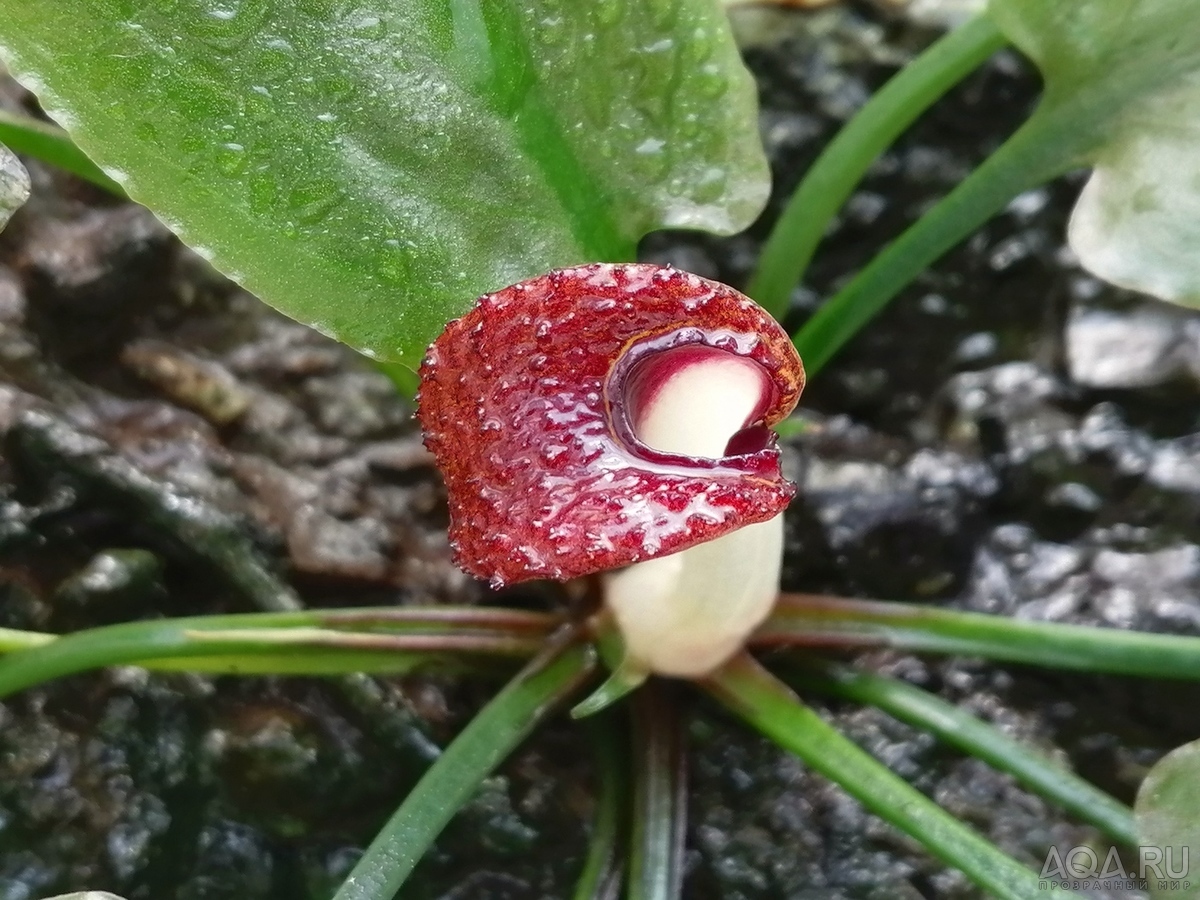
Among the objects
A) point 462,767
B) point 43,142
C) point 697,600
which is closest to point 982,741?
point 697,600

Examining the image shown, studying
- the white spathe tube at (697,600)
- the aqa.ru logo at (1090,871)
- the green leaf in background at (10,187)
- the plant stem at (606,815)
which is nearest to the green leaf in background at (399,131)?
the green leaf in background at (10,187)

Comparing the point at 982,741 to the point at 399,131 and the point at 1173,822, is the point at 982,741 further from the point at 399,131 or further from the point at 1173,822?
the point at 399,131

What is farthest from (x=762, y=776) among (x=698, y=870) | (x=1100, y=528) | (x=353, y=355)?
(x=353, y=355)

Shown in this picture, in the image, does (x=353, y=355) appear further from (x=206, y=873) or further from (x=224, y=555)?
(x=206, y=873)

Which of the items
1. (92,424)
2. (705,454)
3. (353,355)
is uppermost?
(353,355)

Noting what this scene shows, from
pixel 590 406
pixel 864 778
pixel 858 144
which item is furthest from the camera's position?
pixel 858 144

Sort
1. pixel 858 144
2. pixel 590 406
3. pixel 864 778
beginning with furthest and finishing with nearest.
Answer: pixel 858 144, pixel 864 778, pixel 590 406

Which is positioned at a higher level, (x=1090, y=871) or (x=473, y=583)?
(x=473, y=583)
